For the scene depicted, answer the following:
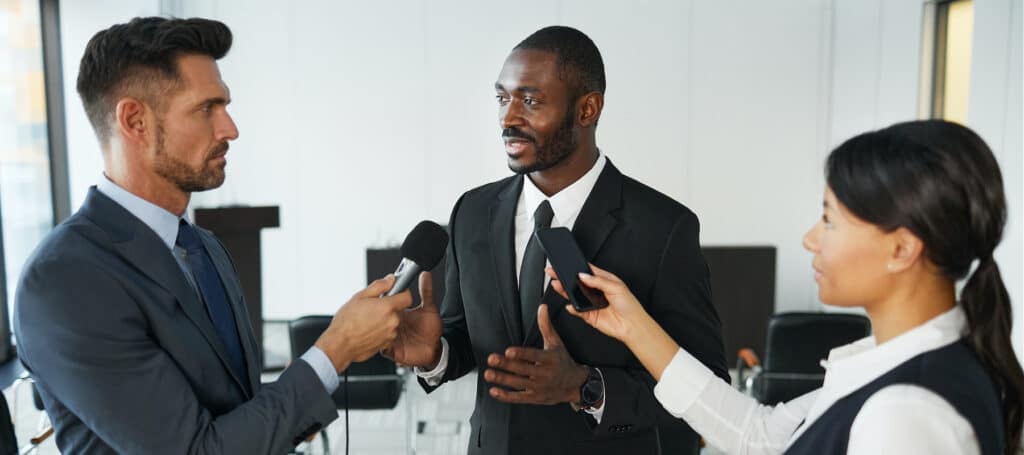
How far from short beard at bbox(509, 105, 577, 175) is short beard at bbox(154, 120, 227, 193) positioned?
2.20 feet

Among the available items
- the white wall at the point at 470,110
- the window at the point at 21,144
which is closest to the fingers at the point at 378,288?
the window at the point at 21,144

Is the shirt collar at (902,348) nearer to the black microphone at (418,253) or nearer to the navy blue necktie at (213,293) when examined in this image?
the black microphone at (418,253)

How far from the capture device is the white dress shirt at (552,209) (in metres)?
1.81

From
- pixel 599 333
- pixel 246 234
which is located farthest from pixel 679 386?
pixel 246 234

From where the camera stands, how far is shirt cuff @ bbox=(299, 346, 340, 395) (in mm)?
1426

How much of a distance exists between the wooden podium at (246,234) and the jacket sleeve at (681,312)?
4.22m

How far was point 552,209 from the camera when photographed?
1.81 metres

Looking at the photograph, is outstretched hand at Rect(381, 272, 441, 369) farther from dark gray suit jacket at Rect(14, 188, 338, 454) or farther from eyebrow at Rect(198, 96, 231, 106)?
eyebrow at Rect(198, 96, 231, 106)

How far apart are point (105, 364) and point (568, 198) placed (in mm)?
1061

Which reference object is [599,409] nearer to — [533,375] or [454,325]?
[533,375]

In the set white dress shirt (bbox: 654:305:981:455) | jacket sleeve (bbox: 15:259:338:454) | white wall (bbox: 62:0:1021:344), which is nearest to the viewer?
white dress shirt (bbox: 654:305:981:455)

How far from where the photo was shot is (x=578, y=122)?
1.81m

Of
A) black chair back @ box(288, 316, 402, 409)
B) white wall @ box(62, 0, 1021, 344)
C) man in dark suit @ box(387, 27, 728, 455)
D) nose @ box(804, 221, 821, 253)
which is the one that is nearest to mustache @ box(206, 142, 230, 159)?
man in dark suit @ box(387, 27, 728, 455)

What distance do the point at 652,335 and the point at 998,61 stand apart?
11.8 feet
